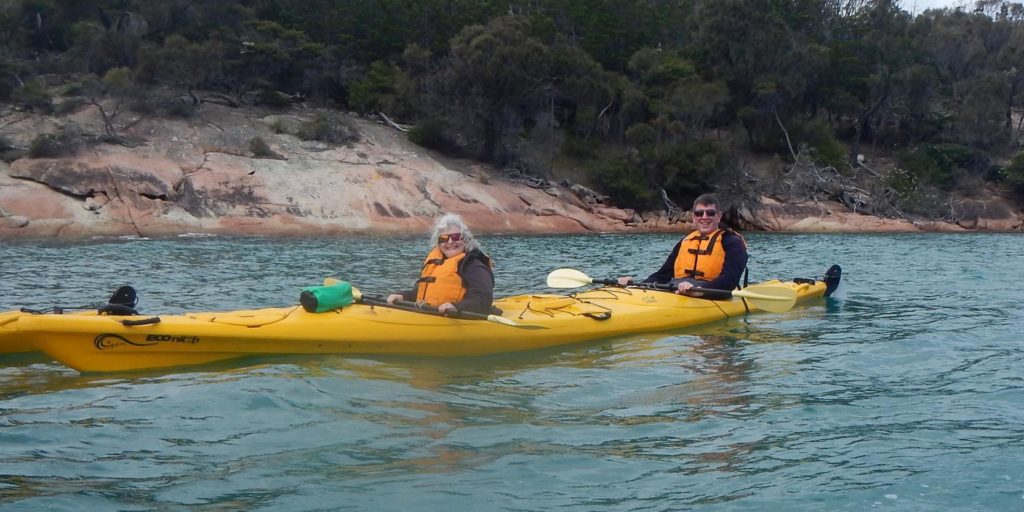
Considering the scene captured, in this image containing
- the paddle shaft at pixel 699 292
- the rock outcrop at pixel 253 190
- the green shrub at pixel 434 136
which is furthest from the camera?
the green shrub at pixel 434 136

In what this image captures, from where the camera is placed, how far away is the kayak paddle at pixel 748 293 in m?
7.63

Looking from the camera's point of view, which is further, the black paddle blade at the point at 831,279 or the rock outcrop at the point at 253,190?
the rock outcrop at the point at 253,190

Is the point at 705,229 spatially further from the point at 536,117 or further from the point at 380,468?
the point at 536,117

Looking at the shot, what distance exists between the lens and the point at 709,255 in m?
7.94

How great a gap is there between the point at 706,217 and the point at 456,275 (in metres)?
2.61

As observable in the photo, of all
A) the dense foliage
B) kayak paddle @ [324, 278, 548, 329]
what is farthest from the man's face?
the dense foliage

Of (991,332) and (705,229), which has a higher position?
(705,229)

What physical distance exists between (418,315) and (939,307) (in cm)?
563

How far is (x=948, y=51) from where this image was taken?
37.3 meters

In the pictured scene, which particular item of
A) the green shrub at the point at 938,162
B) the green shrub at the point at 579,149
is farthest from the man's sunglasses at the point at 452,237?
the green shrub at the point at 938,162

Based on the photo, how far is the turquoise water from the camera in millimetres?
3617

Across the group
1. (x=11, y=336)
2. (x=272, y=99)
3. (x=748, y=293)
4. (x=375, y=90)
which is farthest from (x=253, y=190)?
(x=11, y=336)

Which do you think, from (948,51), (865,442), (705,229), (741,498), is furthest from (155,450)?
(948,51)

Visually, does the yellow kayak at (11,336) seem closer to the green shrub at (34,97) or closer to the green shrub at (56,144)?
the green shrub at (56,144)
